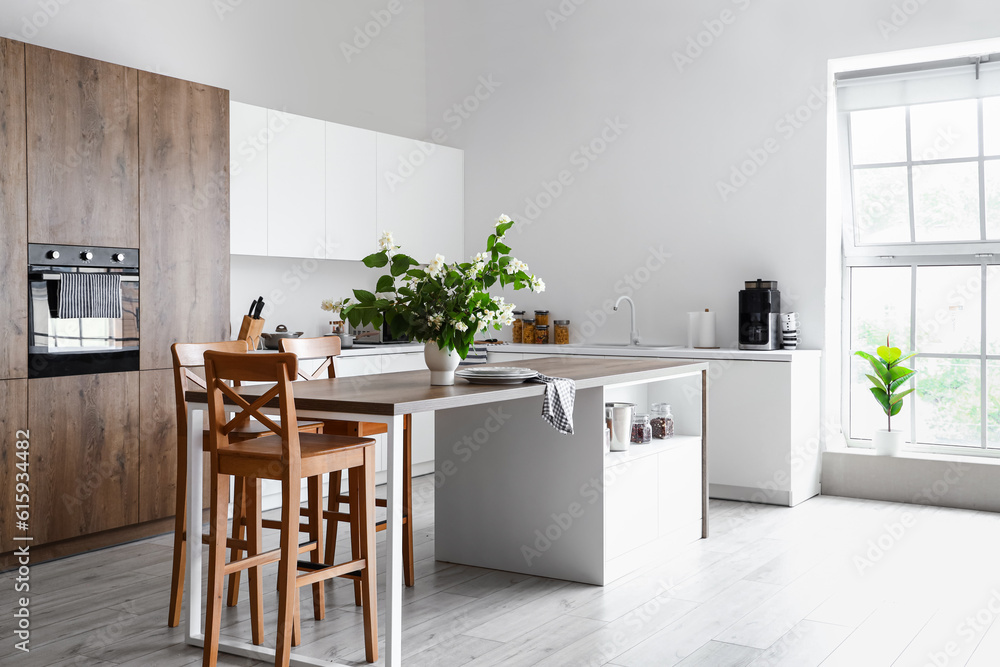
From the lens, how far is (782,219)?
5.36 m

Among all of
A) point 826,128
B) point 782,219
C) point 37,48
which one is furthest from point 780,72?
point 37,48

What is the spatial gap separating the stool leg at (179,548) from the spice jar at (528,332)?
3.32 meters

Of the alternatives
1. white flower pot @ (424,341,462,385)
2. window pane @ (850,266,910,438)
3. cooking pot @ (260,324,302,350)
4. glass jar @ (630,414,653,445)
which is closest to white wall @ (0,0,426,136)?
cooking pot @ (260,324,302,350)

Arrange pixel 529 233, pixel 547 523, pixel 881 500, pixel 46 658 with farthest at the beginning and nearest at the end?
pixel 529 233 < pixel 881 500 < pixel 547 523 < pixel 46 658

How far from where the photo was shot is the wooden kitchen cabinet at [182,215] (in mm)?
4109

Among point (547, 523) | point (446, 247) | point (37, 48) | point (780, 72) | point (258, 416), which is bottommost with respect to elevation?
point (547, 523)

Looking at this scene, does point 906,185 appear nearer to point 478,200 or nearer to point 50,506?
point 478,200

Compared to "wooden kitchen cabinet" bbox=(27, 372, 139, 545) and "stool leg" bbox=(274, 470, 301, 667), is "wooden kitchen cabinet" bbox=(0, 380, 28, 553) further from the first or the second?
"stool leg" bbox=(274, 470, 301, 667)

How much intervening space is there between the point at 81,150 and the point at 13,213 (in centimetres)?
42

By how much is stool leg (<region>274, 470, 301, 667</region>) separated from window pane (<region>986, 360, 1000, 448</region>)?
4.21 m

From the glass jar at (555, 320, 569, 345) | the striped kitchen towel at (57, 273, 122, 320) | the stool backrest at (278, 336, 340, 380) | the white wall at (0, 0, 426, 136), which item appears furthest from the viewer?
the glass jar at (555, 320, 569, 345)

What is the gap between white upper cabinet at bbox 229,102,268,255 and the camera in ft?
15.3

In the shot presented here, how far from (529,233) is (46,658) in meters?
4.33

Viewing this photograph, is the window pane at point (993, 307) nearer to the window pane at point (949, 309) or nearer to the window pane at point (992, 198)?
the window pane at point (949, 309)
